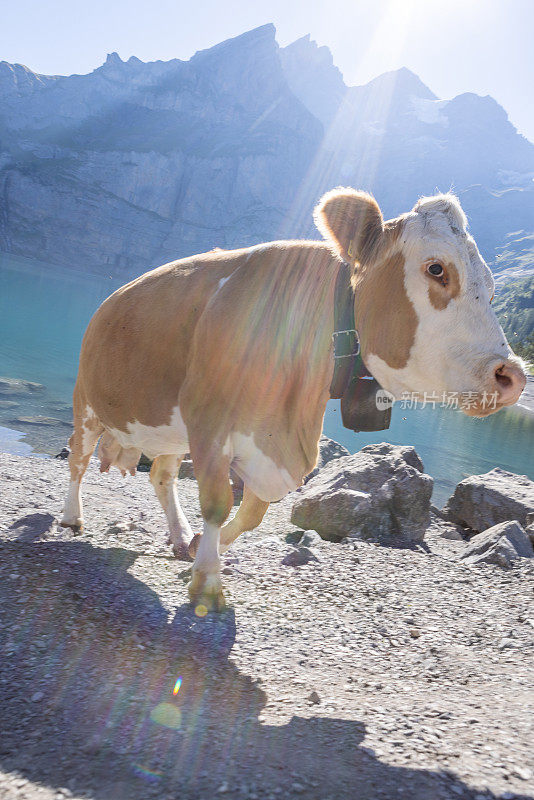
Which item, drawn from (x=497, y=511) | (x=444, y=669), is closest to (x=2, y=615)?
(x=444, y=669)

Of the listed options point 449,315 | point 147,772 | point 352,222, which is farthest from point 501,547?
point 147,772

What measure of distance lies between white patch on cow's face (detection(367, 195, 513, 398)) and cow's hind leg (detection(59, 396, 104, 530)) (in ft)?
12.8

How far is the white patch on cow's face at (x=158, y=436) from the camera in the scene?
15.3 feet

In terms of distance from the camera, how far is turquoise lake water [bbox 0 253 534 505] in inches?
686

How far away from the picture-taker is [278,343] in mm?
4016

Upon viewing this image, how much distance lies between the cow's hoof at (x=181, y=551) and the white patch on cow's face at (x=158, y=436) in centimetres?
116

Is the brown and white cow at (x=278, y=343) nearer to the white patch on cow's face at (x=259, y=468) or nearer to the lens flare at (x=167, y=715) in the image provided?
the white patch on cow's face at (x=259, y=468)

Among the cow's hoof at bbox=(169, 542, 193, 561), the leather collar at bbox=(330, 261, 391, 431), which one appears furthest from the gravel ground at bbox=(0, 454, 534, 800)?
the leather collar at bbox=(330, 261, 391, 431)

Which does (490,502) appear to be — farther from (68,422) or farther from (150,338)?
(68,422)

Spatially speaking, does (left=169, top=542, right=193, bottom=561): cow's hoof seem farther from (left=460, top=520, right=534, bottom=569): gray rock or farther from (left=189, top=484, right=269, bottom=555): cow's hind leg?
(left=460, top=520, right=534, bottom=569): gray rock

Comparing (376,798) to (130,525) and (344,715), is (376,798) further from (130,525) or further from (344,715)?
(130,525)

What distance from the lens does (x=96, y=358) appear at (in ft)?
18.0

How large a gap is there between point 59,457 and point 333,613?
10.6 m

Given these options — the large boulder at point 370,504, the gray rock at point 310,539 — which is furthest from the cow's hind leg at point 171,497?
the large boulder at point 370,504
